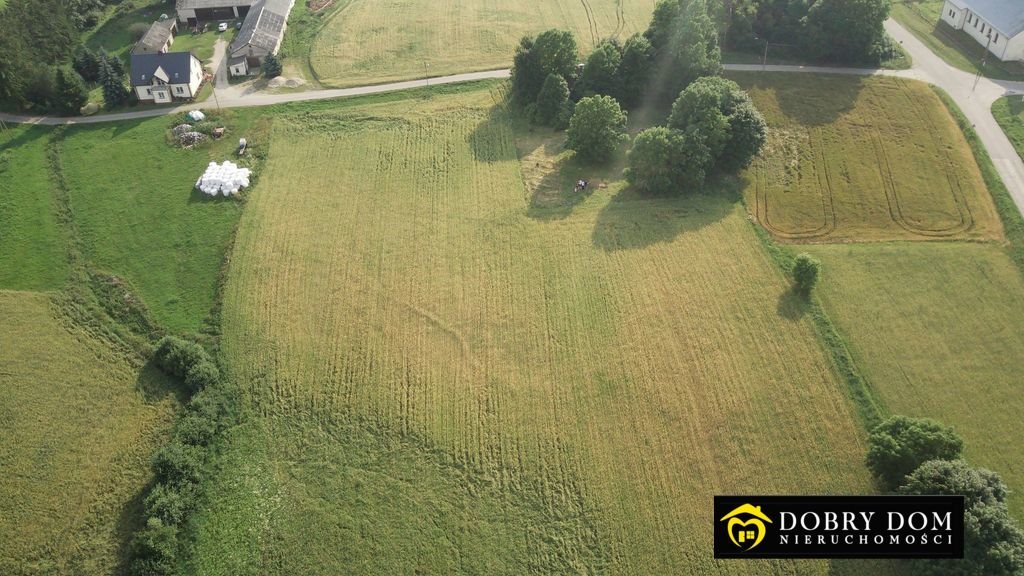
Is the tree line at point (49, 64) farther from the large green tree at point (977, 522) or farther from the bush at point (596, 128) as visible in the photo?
the large green tree at point (977, 522)

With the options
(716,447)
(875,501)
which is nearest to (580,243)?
(716,447)

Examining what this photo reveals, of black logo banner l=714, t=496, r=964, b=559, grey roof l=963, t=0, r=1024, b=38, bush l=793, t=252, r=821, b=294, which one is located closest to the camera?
black logo banner l=714, t=496, r=964, b=559

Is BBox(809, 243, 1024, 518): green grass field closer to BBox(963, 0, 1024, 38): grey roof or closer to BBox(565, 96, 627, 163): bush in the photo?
BBox(565, 96, 627, 163): bush

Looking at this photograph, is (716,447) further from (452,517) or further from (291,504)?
(291,504)

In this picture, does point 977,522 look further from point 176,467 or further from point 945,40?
point 945,40

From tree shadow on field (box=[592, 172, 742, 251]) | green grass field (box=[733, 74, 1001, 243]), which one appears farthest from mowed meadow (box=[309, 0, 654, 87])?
tree shadow on field (box=[592, 172, 742, 251])

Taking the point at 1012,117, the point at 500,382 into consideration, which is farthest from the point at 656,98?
the point at 500,382
